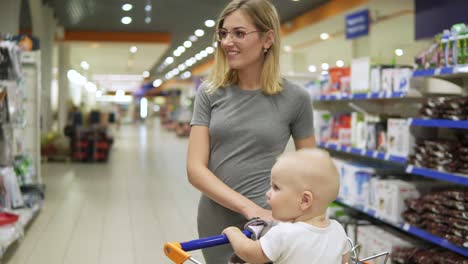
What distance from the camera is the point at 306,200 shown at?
148 cm

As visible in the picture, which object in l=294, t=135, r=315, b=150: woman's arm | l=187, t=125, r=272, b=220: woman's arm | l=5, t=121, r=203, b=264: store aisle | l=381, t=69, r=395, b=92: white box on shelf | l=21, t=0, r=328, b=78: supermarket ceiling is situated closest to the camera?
l=187, t=125, r=272, b=220: woman's arm

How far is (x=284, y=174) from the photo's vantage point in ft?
4.83

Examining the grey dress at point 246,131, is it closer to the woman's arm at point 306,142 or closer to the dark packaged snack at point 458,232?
the woman's arm at point 306,142

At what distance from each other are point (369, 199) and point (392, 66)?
109 cm

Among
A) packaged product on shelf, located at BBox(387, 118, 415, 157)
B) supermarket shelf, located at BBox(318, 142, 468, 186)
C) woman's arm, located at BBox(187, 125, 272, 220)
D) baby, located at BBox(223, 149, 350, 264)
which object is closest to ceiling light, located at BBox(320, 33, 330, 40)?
supermarket shelf, located at BBox(318, 142, 468, 186)

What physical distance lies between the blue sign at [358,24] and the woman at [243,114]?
855 centimetres

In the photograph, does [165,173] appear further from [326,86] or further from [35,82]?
[326,86]

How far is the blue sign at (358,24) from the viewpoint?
10.1 metres

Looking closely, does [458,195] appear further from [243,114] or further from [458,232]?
[243,114]

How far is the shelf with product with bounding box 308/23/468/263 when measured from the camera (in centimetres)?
379

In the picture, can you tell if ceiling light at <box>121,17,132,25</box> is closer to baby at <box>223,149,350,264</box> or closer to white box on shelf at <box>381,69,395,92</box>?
white box on shelf at <box>381,69,395,92</box>

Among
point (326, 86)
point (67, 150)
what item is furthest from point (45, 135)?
point (326, 86)

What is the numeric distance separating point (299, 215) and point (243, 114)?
46 centimetres

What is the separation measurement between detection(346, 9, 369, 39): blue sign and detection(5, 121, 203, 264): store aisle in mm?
3839
